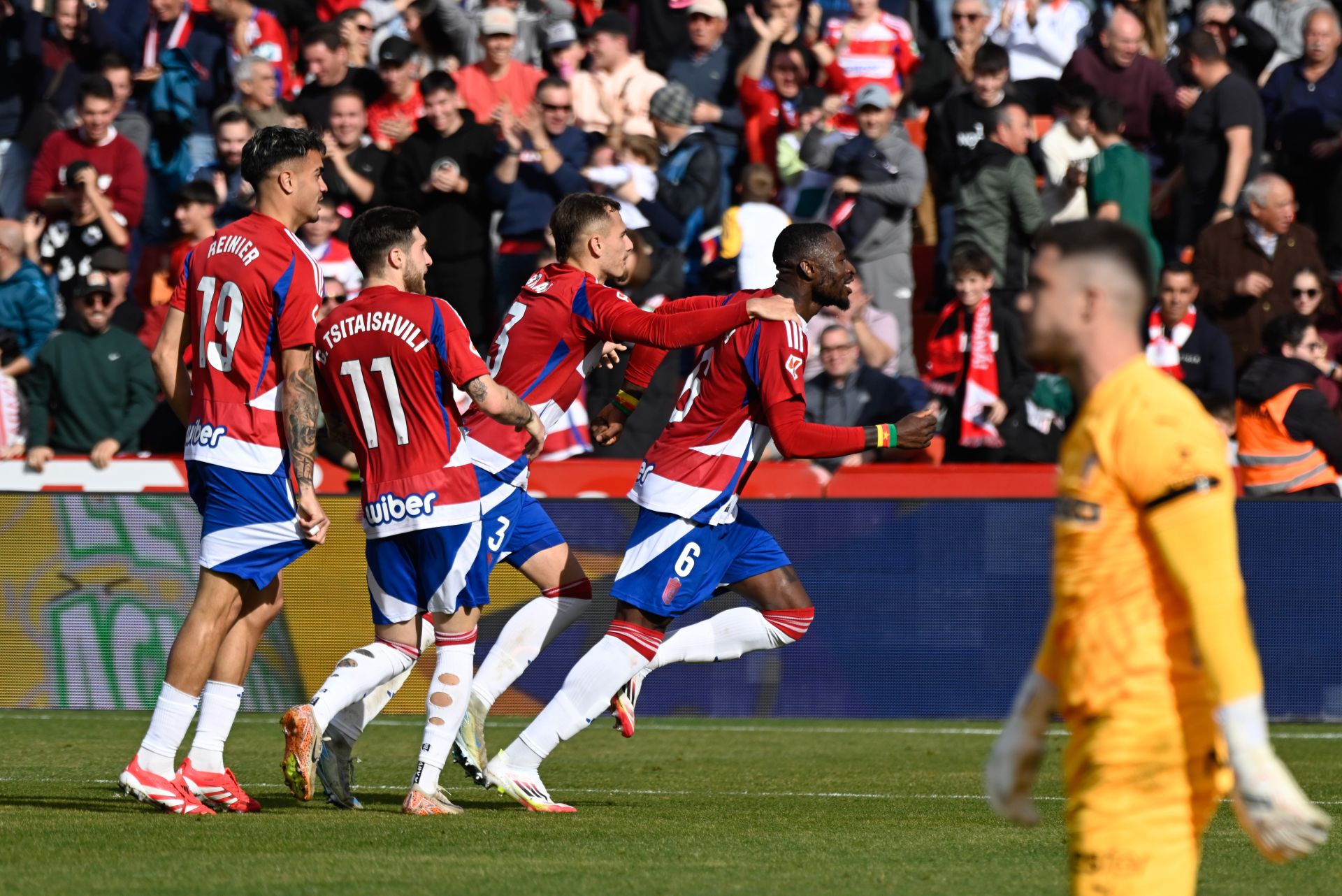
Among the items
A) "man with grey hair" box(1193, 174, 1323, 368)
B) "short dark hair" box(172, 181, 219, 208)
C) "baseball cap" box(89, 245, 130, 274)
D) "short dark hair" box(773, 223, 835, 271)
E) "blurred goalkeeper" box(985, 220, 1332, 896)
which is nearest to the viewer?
"blurred goalkeeper" box(985, 220, 1332, 896)

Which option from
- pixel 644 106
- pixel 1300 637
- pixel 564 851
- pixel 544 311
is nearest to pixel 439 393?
pixel 544 311

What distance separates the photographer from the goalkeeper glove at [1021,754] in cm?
397

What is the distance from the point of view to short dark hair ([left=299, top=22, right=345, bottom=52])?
1545cm

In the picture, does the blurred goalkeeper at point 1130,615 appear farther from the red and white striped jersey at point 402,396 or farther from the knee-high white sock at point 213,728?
the knee-high white sock at point 213,728

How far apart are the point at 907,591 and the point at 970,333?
2572mm

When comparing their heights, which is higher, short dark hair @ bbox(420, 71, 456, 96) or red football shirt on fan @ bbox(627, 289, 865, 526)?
short dark hair @ bbox(420, 71, 456, 96)

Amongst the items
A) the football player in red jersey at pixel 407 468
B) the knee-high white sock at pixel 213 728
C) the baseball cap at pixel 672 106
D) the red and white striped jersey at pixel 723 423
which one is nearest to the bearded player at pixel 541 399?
the red and white striped jersey at pixel 723 423

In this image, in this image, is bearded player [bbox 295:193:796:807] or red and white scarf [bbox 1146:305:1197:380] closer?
bearded player [bbox 295:193:796:807]

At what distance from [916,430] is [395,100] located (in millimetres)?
9349

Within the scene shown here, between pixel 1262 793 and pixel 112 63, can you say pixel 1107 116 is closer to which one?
pixel 112 63

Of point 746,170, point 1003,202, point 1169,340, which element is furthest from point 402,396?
point 1003,202

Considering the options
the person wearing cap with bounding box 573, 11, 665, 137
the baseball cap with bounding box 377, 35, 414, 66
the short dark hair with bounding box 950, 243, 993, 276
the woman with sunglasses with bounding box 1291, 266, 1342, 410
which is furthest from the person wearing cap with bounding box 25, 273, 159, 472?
the woman with sunglasses with bounding box 1291, 266, 1342, 410

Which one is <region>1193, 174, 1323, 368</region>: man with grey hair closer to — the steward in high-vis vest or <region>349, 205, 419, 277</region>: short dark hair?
the steward in high-vis vest

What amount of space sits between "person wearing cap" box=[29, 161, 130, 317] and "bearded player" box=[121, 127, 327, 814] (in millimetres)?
7953
